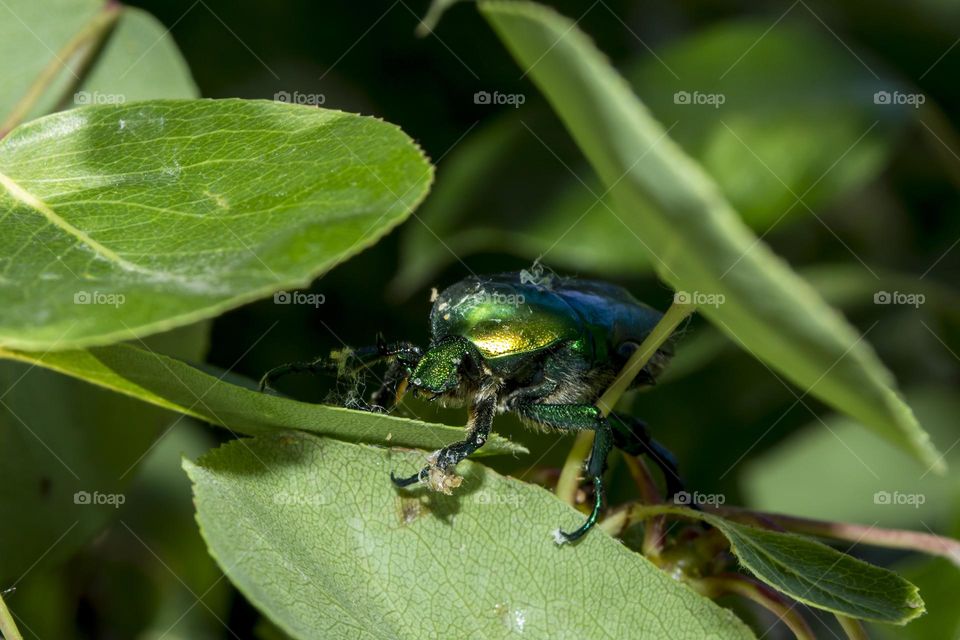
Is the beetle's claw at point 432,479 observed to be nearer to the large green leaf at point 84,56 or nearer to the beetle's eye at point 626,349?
the beetle's eye at point 626,349

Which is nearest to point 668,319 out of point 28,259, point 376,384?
point 376,384

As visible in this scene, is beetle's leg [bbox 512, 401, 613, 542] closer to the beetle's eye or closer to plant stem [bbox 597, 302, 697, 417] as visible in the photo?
plant stem [bbox 597, 302, 697, 417]

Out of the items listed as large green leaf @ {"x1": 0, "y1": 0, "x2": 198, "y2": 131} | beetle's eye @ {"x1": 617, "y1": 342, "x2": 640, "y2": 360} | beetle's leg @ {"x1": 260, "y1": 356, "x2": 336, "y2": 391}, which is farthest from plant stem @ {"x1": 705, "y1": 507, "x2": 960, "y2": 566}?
large green leaf @ {"x1": 0, "y1": 0, "x2": 198, "y2": 131}

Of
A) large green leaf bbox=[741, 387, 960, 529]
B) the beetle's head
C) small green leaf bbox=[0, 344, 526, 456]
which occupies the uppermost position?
small green leaf bbox=[0, 344, 526, 456]

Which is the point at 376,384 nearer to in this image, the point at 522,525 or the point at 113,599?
the point at 522,525

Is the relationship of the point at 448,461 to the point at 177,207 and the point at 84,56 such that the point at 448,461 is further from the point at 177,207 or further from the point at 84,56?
the point at 84,56

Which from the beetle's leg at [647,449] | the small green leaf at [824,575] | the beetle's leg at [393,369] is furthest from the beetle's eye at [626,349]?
the small green leaf at [824,575]
